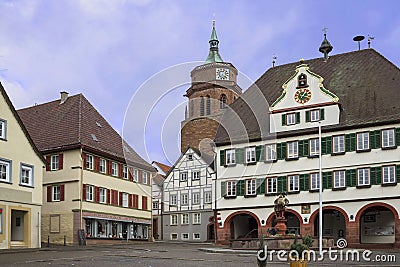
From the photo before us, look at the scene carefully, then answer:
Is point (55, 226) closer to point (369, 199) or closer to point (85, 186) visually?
point (85, 186)

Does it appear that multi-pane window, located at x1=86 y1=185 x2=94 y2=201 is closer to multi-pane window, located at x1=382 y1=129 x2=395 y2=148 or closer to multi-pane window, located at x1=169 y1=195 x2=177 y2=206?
multi-pane window, located at x1=169 y1=195 x2=177 y2=206

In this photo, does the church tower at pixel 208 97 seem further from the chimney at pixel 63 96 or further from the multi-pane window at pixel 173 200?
the chimney at pixel 63 96

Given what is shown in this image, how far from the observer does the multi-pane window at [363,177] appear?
44469 mm

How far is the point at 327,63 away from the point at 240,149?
11.2 meters

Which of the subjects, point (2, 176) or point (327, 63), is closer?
point (2, 176)

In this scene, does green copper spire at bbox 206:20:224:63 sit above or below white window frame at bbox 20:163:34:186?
above

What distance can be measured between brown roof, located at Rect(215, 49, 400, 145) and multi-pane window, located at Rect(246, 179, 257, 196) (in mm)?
3437

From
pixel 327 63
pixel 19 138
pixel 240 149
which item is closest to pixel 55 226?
pixel 19 138

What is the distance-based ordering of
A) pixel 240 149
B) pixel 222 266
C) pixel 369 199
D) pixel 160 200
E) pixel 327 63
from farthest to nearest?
pixel 160 200
pixel 327 63
pixel 240 149
pixel 369 199
pixel 222 266

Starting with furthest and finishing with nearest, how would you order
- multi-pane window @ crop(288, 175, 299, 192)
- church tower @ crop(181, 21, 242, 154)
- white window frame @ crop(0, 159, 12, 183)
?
church tower @ crop(181, 21, 242, 154), multi-pane window @ crop(288, 175, 299, 192), white window frame @ crop(0, 159, 12, 183)

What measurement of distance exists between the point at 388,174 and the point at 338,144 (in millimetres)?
4386

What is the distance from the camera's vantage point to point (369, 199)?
145 feet

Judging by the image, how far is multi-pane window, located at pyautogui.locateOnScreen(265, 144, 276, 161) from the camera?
48.9 m

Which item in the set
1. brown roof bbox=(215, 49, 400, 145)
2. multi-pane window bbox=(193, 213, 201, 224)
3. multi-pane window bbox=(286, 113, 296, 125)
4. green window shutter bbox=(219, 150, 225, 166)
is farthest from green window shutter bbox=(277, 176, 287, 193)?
multi-pane window bbox=(193, 213, 201, 224)
